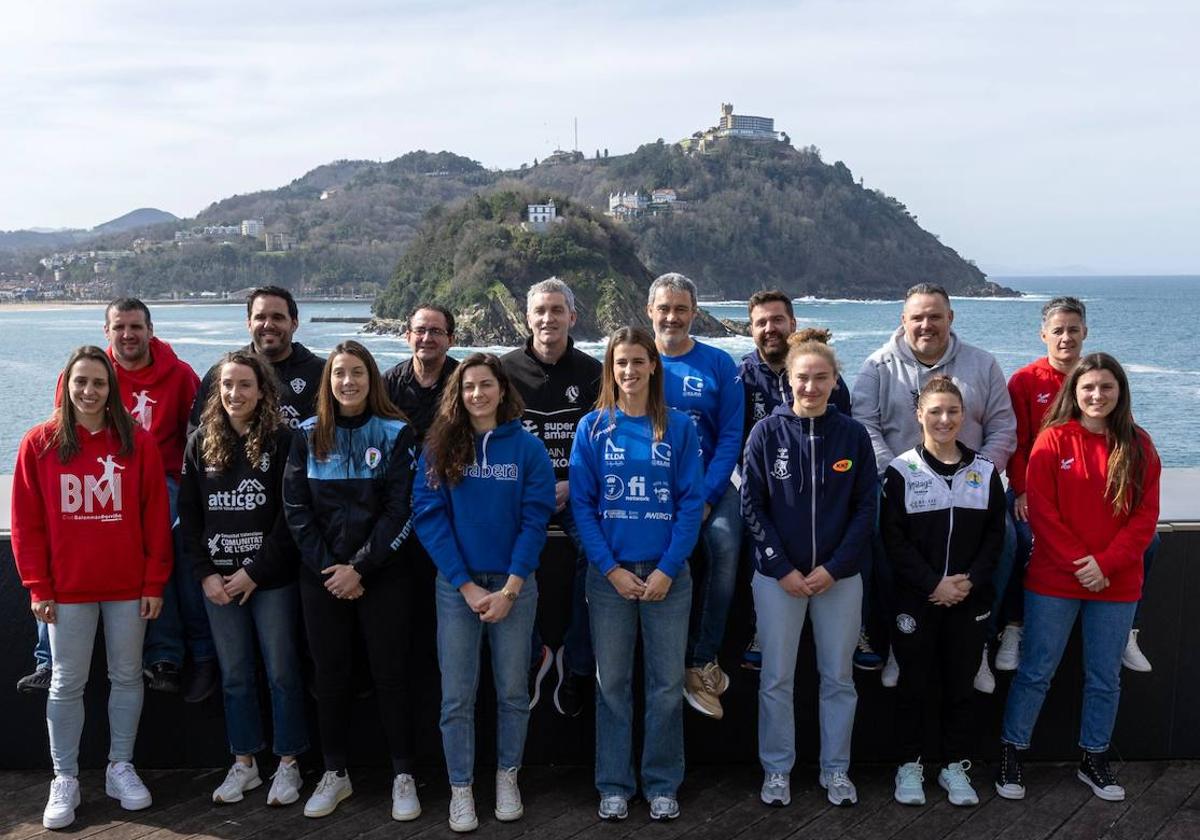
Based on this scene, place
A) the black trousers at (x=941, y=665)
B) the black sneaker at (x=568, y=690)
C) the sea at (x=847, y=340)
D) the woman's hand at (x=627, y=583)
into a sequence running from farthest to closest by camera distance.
Answer: the sea at (x=847, y=340)
the black sneaker at (x=568, y=690)
the black trousers at (x=941, y=665)
the woman's hand at (x=627, y=583)

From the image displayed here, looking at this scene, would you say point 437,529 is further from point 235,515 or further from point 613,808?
point 613,808

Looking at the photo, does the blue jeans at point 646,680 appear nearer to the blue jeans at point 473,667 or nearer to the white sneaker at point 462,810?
the blue jeans at point 473,667

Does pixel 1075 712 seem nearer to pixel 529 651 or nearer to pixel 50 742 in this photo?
pixel 529 651

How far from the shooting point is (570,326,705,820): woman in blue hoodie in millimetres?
3020

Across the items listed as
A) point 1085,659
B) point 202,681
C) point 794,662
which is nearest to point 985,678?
point 1085,659

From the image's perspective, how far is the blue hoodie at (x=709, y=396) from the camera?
341 cm

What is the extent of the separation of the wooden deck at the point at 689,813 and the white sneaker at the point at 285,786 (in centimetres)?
3

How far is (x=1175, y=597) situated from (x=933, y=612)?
39.2 inches

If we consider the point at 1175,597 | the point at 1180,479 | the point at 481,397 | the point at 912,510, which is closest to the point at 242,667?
the point at 481,397

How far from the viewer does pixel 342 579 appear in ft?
9.77

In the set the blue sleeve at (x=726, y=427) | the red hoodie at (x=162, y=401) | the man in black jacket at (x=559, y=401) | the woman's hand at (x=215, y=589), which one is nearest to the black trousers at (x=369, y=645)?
the woman's hand at (x=215, y=589)

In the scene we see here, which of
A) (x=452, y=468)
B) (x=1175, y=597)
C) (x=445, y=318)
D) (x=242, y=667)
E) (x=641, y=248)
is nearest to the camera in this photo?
(x=452, y=468)

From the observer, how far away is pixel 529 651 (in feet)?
10.3

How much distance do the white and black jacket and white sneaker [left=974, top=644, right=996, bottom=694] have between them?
0.31 m
